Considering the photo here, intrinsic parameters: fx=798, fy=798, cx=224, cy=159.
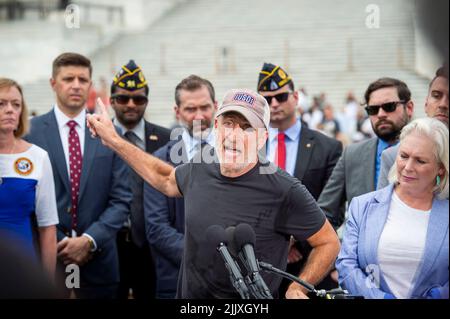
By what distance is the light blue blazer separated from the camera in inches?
138

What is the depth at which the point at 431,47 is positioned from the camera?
7.68 ft

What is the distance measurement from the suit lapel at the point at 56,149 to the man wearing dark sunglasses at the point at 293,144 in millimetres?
1417

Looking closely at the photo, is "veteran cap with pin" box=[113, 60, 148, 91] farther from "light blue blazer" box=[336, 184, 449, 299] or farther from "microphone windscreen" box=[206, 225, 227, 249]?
"microphone windscreen" box=[206, 225, 227, 249]

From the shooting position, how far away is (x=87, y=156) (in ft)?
18.1

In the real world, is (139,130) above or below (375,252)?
above

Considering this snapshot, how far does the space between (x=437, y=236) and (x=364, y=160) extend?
174 cm

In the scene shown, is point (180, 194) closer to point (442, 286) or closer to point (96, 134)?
point (96, 134)

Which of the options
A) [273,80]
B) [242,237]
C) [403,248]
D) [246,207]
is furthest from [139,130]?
[242,237]

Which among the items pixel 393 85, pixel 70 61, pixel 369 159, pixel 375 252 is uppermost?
pixel 70 61

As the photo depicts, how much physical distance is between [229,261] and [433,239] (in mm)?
1096

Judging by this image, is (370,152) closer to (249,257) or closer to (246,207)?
(246,207)

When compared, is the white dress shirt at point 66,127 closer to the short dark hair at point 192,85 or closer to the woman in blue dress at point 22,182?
the woman in blue dress at point 22,182

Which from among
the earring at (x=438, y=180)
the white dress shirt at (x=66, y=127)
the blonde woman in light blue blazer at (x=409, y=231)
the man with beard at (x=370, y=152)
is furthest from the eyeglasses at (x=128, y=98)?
the earring at (x=438, y=180)

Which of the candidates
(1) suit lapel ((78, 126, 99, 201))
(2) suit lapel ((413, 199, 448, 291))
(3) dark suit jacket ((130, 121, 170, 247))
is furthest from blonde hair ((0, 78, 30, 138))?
(2) suit lapel ((413, 199, 448, 291))
